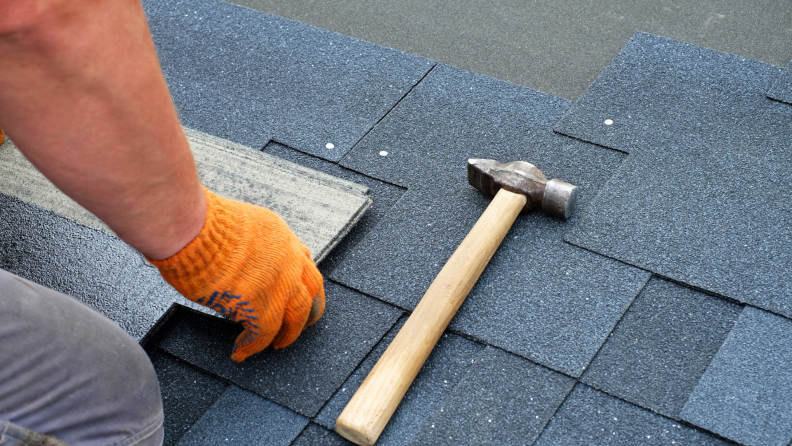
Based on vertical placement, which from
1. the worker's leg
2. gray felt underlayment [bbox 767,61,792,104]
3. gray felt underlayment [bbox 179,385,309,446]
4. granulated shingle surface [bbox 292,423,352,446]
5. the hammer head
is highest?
the worker's leg

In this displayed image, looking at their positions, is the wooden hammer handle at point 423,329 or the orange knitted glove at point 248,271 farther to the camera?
the wooden hammer handle at point 423,329

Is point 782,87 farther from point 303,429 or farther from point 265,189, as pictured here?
point 303,429

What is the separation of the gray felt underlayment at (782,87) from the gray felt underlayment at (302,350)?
1517 mm

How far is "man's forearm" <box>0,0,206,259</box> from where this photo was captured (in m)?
Answer: 0.81

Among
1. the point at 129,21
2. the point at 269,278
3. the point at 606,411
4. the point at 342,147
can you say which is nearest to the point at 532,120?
the point at 342,147

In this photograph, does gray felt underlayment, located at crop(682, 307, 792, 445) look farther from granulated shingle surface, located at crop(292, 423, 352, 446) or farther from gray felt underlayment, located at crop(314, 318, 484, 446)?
granulated shingle surface, located at crop(292, 423, 352, 446)

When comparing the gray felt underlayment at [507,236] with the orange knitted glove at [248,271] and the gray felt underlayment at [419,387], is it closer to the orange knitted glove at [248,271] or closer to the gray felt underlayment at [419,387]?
the gray felt underlayment at [419,387]

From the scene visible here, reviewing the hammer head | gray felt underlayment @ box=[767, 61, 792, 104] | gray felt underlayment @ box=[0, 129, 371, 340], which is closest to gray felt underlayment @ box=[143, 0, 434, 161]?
gray felt underlayment @ box=[0, 129, 371, 340]

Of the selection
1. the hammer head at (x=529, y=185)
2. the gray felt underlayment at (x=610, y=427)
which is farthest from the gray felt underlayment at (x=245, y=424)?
the hammer head at (x=529, y=185)

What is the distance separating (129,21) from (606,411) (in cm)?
126

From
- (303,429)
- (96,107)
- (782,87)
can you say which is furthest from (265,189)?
(782,87)

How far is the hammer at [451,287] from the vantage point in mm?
1475

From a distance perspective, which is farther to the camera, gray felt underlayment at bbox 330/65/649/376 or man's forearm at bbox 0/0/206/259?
gray felt underlayment at bbox 330/65/649/376

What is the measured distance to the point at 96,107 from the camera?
876 mm
